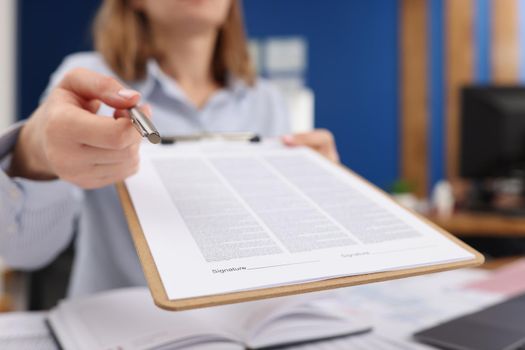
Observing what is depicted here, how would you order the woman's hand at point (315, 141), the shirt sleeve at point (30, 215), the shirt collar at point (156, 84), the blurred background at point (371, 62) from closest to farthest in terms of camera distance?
1. the shirt sleeve at point (30, 215)
2. the woman's hand at point (315, 141)
3. the shirt collar at point (156, 84)
4. the blurred background at point (371, 62)

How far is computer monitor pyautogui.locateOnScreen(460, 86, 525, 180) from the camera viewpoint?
6.74ft

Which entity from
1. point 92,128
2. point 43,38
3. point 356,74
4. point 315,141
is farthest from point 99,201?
point 43,38

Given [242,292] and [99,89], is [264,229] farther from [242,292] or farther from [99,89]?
[99,89]

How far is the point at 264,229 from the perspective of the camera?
54 centimetres

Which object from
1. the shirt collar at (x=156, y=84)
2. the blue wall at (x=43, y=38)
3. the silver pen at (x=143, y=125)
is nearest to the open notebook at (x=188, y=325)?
the silver pen at (x=143, y=125)

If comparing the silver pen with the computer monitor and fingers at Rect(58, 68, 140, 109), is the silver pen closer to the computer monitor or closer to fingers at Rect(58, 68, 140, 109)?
fingers at Rect(58, 68, 140, 109)

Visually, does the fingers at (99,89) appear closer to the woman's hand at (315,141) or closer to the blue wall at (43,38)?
the woman's hand at (315,141)

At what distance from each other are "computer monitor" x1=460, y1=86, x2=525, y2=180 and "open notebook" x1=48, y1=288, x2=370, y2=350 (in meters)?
1.63

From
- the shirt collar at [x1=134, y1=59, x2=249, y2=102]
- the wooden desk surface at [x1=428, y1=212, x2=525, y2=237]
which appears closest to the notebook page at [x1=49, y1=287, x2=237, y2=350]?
the shirt collar at [x1=134, y1=59, x2=249, y2=102]

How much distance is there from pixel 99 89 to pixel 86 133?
2.7 inches

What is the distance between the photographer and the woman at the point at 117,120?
0.54 metres

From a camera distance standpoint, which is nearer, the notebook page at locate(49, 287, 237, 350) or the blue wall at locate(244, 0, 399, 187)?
the notebook page at locate(49, 287, 237, 350)

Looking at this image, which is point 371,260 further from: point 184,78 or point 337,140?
point 337,140

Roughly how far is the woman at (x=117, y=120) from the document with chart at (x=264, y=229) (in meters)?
0.08
